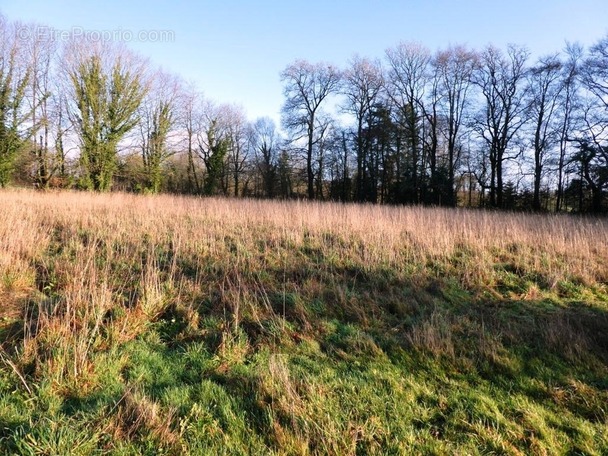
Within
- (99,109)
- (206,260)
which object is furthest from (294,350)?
(99,109)

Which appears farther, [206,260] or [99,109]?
[99,109]

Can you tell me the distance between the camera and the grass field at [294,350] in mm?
2363

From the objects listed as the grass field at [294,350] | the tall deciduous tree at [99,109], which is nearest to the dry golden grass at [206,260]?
the grass field at [294,350]

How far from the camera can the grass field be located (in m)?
2.36

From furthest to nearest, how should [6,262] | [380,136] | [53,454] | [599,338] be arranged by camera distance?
[380,136], [6,262], [599,338], [53,454]

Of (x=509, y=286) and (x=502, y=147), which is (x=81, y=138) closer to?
(x=509, y=286)

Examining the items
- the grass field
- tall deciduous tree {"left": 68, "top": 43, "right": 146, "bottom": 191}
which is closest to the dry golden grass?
the grass field

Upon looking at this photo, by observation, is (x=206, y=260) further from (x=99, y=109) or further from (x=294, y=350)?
(x=99, y=109)

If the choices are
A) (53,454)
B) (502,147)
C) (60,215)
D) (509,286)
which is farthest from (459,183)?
(53,454)

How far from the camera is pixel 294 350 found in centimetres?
358

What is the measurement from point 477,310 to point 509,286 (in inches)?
59.9

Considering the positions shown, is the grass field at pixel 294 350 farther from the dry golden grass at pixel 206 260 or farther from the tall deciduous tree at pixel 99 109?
the tall deciduous tree at pixel 99 109

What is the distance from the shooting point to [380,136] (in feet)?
113

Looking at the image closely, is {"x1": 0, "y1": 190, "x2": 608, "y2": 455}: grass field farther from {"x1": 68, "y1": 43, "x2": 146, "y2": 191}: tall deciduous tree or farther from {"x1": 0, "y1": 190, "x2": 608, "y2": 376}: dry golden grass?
{"x1": 68, "y1": 43, "x2": 146, "y2": 191}: tall deciduous tree
